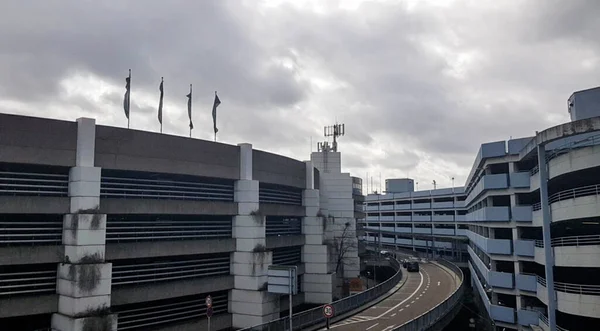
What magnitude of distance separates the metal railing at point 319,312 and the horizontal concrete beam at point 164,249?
7.12m

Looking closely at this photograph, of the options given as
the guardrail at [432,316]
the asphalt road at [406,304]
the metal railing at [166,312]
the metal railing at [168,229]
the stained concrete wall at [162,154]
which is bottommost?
the asphalt road at [406,304]

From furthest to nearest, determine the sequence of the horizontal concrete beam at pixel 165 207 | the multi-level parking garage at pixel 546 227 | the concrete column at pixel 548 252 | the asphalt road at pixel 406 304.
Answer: the asphalt road at pixel 406 304 → the concrete column at pixel 548 252 → the horizontal concrete beam at pixel 165 207 → the multi-level parking garage at pixel 546 227

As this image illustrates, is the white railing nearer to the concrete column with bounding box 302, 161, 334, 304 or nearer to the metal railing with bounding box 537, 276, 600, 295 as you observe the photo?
the metal railing with bounding box 537, 276, 600, 295

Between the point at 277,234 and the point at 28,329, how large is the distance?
21.9 meters

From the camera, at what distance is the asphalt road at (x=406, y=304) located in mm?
36375

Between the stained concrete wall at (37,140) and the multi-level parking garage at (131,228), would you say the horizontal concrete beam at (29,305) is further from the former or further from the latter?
the stained concrete wall at (37,140)

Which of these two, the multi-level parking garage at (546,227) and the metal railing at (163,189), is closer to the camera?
the multi-level parking garage at (546,227)

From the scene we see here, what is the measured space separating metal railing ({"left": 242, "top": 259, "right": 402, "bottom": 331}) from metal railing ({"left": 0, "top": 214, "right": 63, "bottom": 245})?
505 inches

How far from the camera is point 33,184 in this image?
89.8 feet

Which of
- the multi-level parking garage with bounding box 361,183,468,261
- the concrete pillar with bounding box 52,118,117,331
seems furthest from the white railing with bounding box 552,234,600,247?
the multi-level parking garage with bounding box 361,183,468,261

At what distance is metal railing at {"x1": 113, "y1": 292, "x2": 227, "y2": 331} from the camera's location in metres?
30.9

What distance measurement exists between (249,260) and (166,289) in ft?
21.7

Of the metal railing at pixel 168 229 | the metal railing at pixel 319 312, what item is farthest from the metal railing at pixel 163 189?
the metal railing at pixel 319 312

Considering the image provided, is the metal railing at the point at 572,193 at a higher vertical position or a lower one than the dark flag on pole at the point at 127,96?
lower
